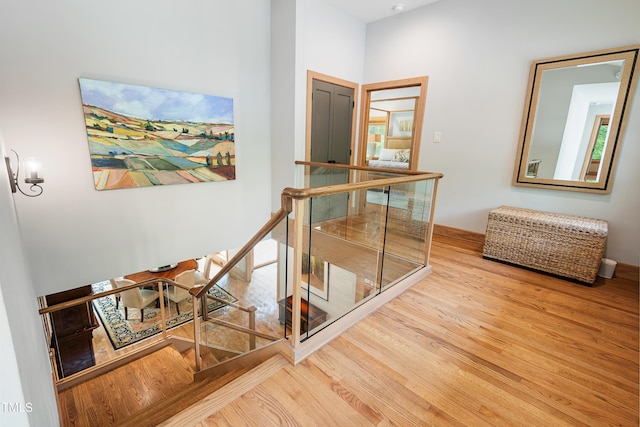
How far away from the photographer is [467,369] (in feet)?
5.40

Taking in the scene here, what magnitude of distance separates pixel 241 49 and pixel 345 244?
109 inches

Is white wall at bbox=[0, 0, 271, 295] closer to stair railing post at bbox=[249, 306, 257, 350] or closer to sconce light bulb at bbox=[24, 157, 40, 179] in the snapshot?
sconce light bulb at bbox=[24, 157, 40, 179]

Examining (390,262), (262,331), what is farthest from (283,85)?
(262,331)

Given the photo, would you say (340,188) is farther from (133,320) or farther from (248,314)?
(133,320)

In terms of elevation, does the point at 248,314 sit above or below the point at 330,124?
below

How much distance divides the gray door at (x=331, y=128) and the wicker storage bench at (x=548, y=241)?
1.84m

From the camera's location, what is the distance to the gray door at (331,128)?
12.8 ft

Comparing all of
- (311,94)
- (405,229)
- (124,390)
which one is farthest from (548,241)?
(124,390)

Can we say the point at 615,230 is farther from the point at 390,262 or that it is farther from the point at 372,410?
the point at 372,410

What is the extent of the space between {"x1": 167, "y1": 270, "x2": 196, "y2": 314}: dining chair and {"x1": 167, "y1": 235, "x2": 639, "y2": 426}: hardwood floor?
375cm

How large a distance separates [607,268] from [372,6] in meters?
3.99

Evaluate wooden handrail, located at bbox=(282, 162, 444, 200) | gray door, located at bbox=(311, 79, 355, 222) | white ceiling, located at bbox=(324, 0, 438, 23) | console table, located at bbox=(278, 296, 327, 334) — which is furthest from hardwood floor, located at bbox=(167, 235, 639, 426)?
white ceiling, located at bbox=(324, 0, 438, 23)

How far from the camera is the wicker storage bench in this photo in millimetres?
2559

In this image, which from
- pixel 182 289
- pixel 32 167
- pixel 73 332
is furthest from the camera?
pixel 182 289
